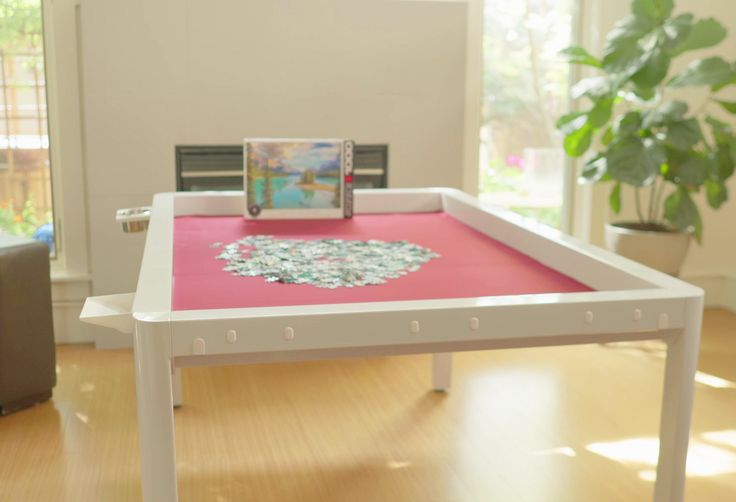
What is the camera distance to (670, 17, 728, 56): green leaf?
11.5 feet

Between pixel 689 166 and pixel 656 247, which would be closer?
pixel 689 166

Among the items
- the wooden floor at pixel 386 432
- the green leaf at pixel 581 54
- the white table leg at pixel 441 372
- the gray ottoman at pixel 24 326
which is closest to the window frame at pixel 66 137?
the wooden floor at pixel 386 432

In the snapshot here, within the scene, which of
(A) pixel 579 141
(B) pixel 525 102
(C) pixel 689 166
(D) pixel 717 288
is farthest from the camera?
(D) pixel 717 288

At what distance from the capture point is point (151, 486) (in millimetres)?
1309

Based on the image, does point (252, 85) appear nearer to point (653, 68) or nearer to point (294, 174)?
point (294, 174)

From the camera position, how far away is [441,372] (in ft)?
9.92

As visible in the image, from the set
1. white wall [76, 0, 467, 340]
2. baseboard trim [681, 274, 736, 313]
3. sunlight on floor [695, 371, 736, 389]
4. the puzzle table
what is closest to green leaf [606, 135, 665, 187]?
white wall [76, 0, 467, 340]

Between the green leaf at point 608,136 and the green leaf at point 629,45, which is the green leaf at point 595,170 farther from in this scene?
the green leaf at point 629,45

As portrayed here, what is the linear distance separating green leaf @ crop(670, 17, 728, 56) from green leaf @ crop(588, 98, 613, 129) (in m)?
0.34

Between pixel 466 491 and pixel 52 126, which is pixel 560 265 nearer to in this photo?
pixel 466 491

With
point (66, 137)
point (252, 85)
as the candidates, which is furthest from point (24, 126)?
point (252, 85)

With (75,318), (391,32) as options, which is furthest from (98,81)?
(391,32)

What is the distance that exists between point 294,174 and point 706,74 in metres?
1.89

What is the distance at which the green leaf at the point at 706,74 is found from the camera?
3416mm
